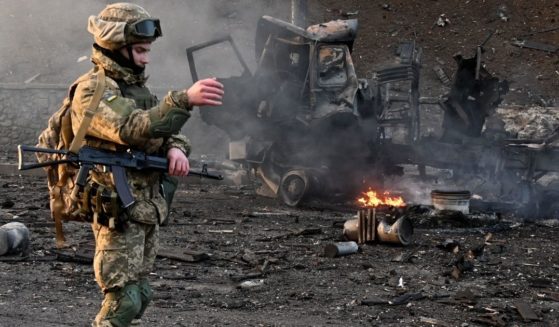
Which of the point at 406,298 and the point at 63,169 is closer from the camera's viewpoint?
the point at 63,169

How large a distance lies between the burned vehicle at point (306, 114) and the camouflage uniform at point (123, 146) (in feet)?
26.8

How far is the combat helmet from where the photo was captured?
15.0ft

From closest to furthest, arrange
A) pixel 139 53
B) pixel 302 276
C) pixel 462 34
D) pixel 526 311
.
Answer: pixel 139 53 < pixel 526 311 < pixel 302 276 < pixel 462 34

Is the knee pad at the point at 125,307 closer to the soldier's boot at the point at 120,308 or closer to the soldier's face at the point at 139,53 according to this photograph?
the soldier's boot at the point at 120,308

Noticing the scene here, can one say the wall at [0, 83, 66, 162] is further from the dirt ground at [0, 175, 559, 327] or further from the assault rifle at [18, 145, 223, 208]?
the assault rifle at [18, 145, 223, 208]

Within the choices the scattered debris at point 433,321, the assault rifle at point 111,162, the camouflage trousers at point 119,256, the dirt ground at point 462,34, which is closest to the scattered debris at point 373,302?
the scattered debris at point 433,321

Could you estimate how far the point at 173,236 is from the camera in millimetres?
10094

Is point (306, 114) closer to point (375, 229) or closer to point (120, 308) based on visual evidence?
point (375, 229)

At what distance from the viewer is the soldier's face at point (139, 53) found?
15.2ft

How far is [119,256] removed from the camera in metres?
4.50

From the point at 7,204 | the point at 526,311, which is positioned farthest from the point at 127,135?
the point at 7,204

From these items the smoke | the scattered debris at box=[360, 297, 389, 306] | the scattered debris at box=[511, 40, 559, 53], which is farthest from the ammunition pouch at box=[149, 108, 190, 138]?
the scattered debris at box=[511, 40, 559, 53]

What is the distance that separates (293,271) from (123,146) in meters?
3.98

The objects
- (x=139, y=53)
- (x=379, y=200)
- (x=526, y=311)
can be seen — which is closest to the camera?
(x=139, y=53)
